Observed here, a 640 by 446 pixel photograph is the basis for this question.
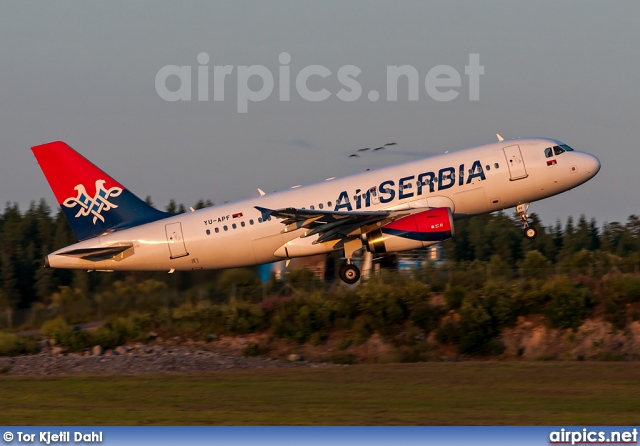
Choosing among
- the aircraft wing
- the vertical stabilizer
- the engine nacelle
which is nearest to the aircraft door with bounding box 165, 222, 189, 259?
the vertical stabilizer

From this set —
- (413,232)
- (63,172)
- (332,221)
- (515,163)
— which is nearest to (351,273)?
(332,221)

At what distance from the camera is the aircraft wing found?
1334 inches

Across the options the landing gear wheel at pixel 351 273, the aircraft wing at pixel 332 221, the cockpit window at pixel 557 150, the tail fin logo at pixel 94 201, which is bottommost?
the landing gear wheel at pixel 351 273

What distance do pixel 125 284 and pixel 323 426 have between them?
91.0 ft

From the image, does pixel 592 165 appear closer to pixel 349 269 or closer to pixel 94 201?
pixel 349 269

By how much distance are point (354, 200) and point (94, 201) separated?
10657 mm

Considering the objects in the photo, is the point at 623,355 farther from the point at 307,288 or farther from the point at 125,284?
the point at 125,284

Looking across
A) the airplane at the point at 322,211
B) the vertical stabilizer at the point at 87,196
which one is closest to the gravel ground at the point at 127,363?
the airplane at the point at 322,211

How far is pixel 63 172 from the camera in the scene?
128 ft

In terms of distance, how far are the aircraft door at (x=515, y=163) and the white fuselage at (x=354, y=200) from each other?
0.12 feet

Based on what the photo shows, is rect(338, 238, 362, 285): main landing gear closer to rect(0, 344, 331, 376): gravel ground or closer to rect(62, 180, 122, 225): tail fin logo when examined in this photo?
rect(0, 344, 331, 376): gravel ground

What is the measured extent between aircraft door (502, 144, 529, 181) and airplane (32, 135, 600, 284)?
0.04 m

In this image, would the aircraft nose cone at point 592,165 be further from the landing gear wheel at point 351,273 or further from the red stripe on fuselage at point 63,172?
the red stripe on fuselage at point 63,172

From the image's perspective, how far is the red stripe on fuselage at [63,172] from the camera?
1534 inches
